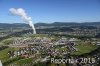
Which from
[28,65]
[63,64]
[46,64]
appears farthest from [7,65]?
[63,64]

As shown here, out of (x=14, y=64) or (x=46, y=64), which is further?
(x=14, y=64)

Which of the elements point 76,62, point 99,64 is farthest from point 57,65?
point 99,64

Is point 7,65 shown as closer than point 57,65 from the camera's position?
No

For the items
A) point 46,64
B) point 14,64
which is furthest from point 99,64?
point 14,64

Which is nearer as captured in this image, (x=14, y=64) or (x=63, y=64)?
(x=63, y=64)

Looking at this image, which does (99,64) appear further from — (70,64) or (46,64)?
(46,64)

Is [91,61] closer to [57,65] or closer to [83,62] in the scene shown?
[83,62]

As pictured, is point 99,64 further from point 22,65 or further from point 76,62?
point 22,65
